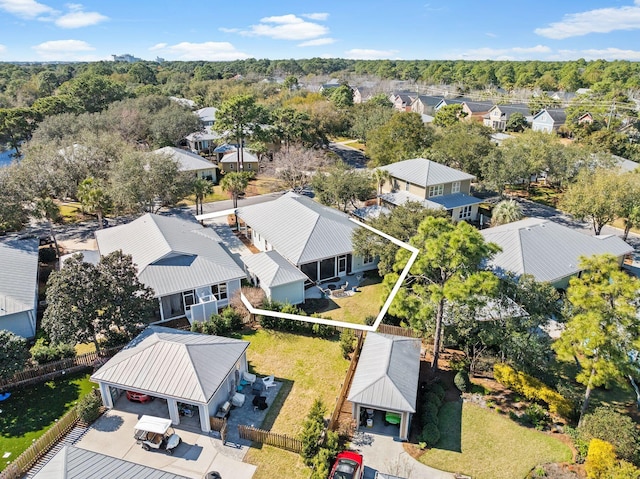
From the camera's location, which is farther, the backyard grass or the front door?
the front door

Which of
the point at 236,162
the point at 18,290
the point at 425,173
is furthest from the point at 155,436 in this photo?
the point at 236,162

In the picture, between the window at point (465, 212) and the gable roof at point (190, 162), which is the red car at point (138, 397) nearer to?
the window at point (465, 212)

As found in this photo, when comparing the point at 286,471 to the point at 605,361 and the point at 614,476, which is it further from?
the point at 605,361

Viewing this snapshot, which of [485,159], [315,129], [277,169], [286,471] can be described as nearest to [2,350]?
[286,471]

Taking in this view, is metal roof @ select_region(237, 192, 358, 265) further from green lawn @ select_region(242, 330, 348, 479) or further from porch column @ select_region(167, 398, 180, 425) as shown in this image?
porch column @ select_region(167, 398, 180, 425)

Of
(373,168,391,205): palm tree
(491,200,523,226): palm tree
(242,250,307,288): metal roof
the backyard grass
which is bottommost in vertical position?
the backyard grass

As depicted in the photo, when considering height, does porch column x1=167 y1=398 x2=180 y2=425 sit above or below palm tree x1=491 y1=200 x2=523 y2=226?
below

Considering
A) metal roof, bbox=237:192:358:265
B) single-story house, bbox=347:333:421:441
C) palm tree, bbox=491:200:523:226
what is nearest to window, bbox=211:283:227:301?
metal roof, bbox=237:192:358:265

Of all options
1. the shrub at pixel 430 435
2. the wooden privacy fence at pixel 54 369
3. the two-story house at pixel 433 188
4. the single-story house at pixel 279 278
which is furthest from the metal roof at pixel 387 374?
the two-story house at pixel 433 188
